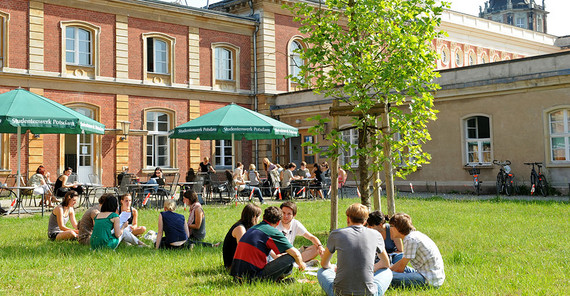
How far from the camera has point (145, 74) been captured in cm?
2497

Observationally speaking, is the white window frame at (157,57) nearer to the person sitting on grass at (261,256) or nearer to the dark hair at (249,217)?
the dark hair at (249,217)

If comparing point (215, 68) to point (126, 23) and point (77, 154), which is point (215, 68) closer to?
point (126, 23)

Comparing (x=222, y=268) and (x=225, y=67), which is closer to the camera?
(x=222, y=268)

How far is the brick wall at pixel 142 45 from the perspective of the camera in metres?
24.6

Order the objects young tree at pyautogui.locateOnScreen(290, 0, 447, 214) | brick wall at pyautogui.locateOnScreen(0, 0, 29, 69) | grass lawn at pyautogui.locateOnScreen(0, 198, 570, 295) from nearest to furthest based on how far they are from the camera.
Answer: grass lawn at pyautogui.locateOnScreen(0, 198, 570, 295) → young tree at pyautogui.locateOnScreen(290, 0, 447, 214) → brick wall at pyautogui.locateOnScreen(0, 0, 29, 69)

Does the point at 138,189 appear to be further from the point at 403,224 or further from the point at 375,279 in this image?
the point at 375,279

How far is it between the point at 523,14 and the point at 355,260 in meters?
85.1

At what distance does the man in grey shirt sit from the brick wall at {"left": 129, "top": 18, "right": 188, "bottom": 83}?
2055cm

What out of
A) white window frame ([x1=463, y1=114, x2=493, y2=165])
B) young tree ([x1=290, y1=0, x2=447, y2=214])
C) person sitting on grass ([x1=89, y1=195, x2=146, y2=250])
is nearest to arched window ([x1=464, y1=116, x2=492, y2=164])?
white window frame ([x1=463, y1=114, x2=493, y2=165])

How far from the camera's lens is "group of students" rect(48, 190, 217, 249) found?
29.2ft

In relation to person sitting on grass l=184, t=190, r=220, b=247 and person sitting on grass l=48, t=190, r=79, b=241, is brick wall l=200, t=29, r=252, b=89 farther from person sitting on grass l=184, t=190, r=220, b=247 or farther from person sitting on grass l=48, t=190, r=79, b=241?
person sitting on grass l=184, t=190, r=220, b=247

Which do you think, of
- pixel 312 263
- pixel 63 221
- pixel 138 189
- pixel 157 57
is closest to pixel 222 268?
pixel 312 263

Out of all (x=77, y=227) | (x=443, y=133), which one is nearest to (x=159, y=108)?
(x=443, y=133)

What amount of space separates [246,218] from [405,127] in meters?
3.23
